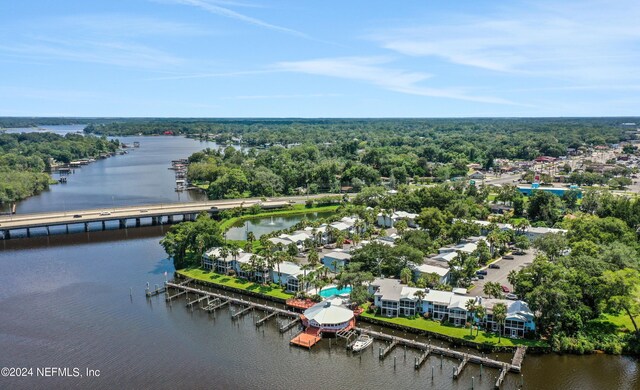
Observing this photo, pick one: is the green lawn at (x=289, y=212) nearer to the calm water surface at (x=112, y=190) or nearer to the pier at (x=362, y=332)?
the calm water surface at (x=112, y=190)

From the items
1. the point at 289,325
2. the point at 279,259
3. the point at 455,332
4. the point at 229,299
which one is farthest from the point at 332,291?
the point at 455,332

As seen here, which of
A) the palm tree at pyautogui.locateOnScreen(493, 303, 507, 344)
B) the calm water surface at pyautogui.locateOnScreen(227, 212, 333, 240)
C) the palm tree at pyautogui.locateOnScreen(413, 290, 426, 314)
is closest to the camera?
the palm tree at pyautogui.locateOnScreen(493, 303, 507, 344)

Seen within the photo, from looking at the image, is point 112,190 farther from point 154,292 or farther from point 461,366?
point 461,366

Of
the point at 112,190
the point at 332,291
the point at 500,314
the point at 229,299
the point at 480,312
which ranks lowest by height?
the point at 229,299

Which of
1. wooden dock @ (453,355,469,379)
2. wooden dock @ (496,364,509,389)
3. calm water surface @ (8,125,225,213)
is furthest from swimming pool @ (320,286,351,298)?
calm water surface @ (8,125,225,213)

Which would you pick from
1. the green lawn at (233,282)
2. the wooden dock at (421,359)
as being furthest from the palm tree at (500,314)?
the green lawn at (233,282)

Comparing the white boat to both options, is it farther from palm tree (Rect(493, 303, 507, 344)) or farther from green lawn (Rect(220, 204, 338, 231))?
green lawn (Rect(220, 204, 338, 231))

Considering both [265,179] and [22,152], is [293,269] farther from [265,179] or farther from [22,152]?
[22,152]
